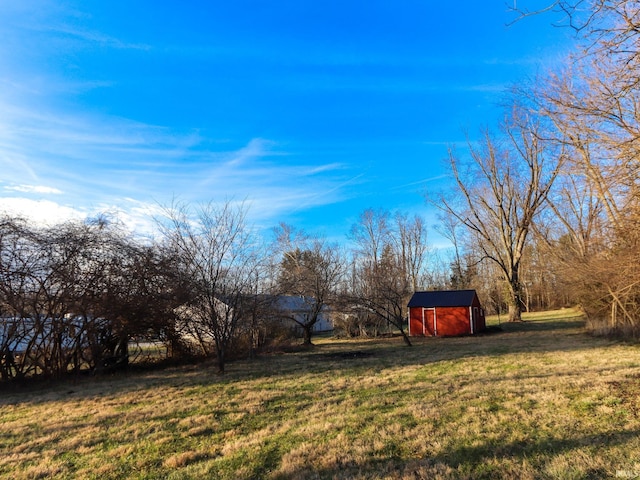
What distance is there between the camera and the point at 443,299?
25656mm

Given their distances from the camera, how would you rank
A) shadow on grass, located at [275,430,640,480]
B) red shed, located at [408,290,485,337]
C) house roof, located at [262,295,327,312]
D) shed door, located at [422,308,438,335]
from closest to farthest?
shadow on grass, located at [275,430,640,480] → house roof, located at [262,295,327,312] → red shed, located at [408,290,485,337] → shed door, located at [422,308,438,335]

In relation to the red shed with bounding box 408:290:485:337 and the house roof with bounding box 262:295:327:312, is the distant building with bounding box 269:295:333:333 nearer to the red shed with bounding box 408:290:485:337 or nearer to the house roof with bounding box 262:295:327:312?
the house roof with bounding box 262:295:327:312

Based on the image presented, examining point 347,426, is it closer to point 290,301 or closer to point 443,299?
point 290,301

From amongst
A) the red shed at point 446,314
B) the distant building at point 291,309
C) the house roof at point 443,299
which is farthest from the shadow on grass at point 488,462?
the house roof at point 443,299

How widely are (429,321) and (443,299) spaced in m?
1.74

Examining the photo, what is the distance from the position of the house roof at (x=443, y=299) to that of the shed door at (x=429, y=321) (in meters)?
0.39

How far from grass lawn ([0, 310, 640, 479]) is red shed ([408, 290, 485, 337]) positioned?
48.1ft

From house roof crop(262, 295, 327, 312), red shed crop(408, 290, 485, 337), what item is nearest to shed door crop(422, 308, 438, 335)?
red shed crop(408, 290, 485, 337)

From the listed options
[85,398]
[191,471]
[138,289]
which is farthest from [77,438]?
[138,289]

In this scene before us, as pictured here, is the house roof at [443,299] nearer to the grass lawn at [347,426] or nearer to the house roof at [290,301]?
the house roof at [290,301]

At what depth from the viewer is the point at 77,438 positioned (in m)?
5.48

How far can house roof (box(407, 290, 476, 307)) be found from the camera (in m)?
24.8

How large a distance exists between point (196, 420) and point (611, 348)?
1272 centimetres

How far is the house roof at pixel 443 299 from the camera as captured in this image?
24841 millimetres
